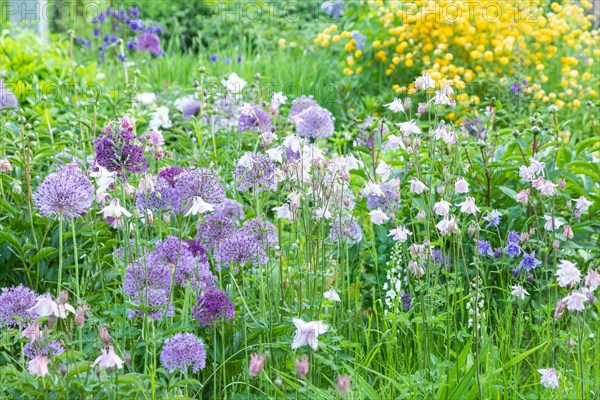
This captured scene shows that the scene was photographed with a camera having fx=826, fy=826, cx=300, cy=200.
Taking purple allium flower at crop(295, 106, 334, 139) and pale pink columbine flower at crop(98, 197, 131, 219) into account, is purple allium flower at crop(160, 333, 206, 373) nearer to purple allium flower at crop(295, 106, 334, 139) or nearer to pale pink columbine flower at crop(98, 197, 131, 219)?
pale pink columbine flower at crop(98, 197, 131, 219)

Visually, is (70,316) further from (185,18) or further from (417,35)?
(185,18)

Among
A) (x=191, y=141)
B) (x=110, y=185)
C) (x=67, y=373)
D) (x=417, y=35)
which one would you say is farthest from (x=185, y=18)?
(x=67, y=373)

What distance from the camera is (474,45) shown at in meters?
5.72

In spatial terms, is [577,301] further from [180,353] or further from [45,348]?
[45,348]

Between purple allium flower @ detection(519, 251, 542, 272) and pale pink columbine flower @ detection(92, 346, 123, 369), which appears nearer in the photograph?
pale pink columbine flower @ detection(92, 346, 123, 369)

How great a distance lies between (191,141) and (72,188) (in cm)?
165

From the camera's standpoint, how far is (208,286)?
2281 millimetres

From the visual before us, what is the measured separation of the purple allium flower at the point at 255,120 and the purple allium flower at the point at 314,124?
0.45 ft

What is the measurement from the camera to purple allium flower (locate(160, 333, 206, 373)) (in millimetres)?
1910

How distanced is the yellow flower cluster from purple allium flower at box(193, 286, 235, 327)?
A: 3.52 meters

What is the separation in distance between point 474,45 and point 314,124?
314 cm

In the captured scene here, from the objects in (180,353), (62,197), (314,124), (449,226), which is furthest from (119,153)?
(314,124)

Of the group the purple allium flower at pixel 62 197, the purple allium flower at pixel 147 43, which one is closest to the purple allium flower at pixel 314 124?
the purple allium flower at pixel 62 197

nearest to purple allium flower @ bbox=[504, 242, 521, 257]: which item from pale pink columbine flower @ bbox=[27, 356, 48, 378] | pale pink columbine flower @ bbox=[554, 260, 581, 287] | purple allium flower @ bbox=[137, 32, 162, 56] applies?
pale pink columbine flower @ bbox=[554, 260, 581, 287]
